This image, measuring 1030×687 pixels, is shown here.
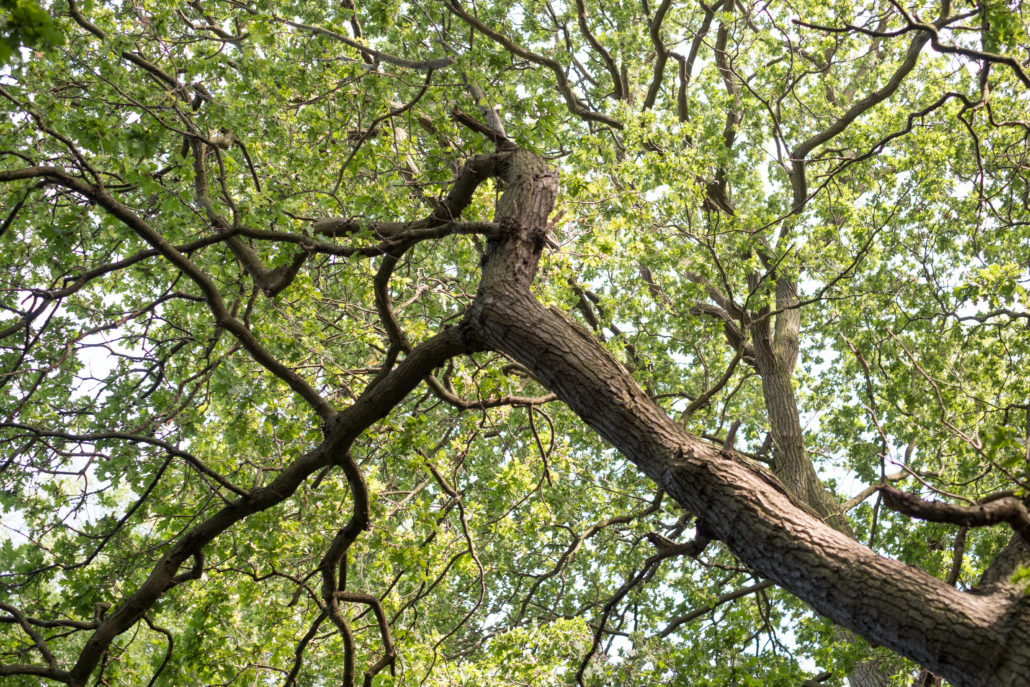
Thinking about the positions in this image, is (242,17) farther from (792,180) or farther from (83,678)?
(792,180)

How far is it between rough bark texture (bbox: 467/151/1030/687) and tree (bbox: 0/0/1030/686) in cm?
2

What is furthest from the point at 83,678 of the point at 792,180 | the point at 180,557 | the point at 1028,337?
the point at 792,180

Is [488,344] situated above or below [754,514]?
above

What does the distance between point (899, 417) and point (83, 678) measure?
25.4 ft

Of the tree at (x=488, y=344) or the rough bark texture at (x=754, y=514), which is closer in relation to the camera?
the rough bark texture at (x=754, y=514)

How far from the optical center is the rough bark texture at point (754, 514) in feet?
11.6

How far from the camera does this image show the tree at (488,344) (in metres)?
4.88

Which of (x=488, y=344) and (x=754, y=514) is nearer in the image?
(x=754, y=514)

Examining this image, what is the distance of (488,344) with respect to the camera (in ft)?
16.8

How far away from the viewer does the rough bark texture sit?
11.6 feet

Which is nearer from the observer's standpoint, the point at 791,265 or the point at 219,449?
the point at 219,449

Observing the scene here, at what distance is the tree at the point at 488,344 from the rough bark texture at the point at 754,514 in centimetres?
2

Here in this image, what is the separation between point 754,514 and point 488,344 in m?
1.86

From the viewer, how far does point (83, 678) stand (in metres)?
5.16
